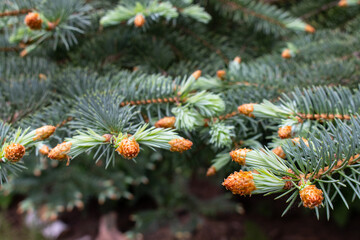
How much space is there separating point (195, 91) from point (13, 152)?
0.35m

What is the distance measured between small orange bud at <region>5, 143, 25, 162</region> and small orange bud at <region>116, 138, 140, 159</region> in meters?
0.12

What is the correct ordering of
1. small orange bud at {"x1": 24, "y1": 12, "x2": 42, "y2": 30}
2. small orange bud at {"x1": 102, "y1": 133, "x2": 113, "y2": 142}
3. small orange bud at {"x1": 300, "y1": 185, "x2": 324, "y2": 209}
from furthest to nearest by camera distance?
small orange bud at {"x1": 24, "y1": 12, "x2": 42, "y2": 30} < small orange bud at {"x1": 102, "y1": 133, "x2": 113, "y2": 142} < small orange bud at {"x1": 300, "y1": 185, "x2": 324, "y2": 209}

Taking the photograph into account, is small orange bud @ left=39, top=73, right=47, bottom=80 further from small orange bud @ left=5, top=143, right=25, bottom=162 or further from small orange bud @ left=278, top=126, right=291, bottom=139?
small orange bud @ left=278, top=126, right=291, bottom=139

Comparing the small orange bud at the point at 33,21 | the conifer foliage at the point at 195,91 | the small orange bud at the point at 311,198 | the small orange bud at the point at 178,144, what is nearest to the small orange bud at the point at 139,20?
the conifer foliage at the point at 195,91

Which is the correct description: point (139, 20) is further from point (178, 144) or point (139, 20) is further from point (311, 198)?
point (311, 198)

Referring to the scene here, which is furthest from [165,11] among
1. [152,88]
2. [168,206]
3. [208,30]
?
[168,206]

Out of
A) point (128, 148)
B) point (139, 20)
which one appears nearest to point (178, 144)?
point (128, 148)

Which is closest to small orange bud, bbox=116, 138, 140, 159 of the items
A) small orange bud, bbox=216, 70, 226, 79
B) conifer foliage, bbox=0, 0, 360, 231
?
conifer foliage, bbox=0, 0, 360, 231

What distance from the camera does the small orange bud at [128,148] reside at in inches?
13.9

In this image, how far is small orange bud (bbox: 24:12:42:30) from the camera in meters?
0.53

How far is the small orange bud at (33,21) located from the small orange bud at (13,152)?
0.27 metres

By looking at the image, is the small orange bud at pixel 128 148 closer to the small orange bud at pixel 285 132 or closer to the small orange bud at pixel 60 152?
the small orange bud at pixel 60 152

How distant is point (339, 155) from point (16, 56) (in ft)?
2.33

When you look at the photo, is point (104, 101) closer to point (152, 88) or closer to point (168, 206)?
point (152, 88)
